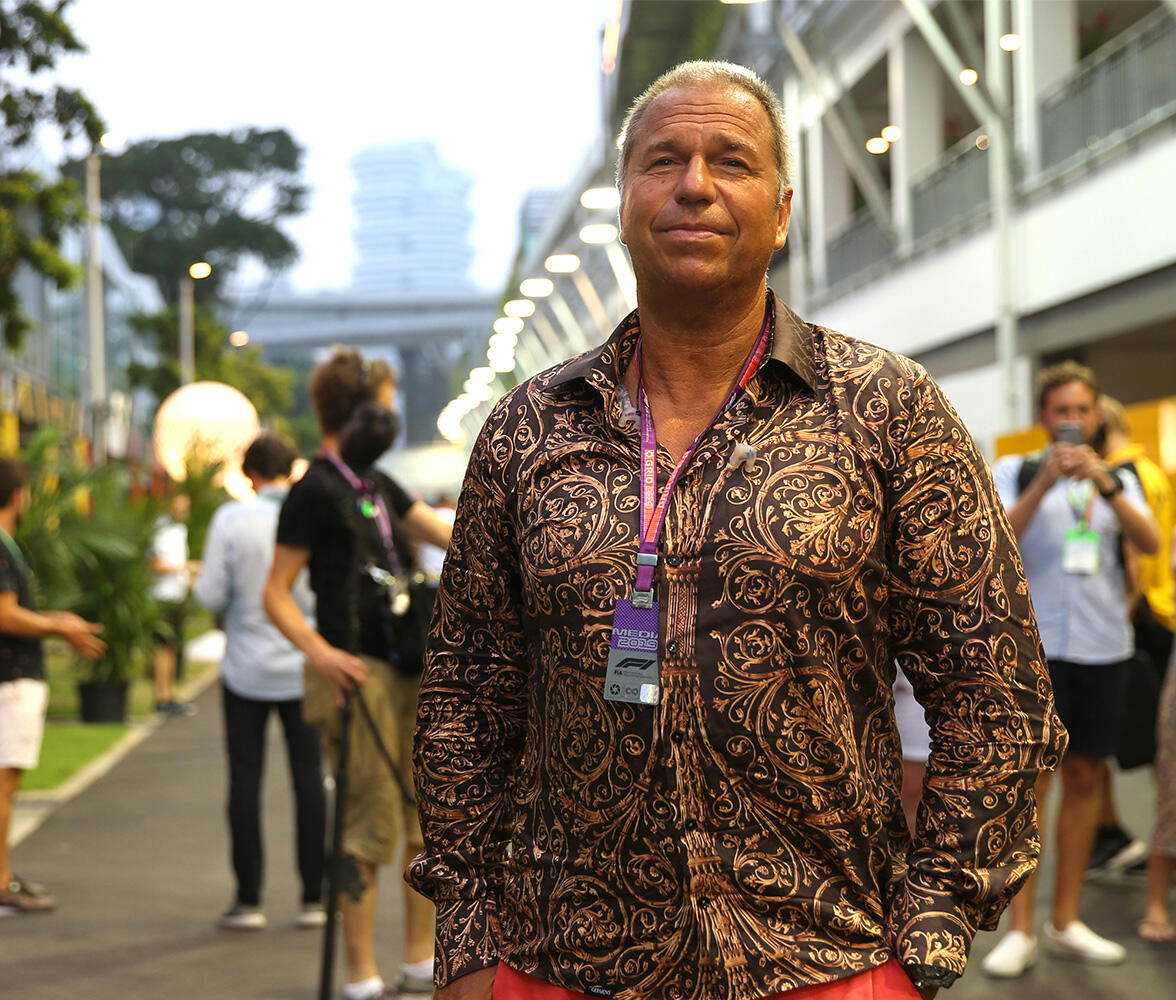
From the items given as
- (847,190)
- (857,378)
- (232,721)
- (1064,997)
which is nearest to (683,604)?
(857,378)

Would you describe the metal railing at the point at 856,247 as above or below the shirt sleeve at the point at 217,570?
above

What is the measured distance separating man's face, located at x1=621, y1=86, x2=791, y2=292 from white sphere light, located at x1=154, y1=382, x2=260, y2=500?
55.3 feet

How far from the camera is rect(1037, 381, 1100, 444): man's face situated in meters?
6.61

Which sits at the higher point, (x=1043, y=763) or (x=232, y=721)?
(x=1043, y=763)

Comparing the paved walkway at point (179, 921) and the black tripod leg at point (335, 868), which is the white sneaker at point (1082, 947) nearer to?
the paved walkway at point (179, 921)

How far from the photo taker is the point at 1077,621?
6633 mm

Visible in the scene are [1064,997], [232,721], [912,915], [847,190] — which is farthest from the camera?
→ [847,190]

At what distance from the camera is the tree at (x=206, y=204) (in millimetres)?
37312

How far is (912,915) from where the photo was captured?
222 centimetres

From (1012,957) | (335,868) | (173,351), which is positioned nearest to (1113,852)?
(1012,957)

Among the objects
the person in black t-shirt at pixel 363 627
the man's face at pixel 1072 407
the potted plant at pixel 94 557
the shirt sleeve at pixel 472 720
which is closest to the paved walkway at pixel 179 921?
the person in black t-shirt at pixel 363 627

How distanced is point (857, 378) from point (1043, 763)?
1.86 feet

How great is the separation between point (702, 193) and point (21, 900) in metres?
6.63

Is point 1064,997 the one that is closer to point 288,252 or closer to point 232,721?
point 232,721
